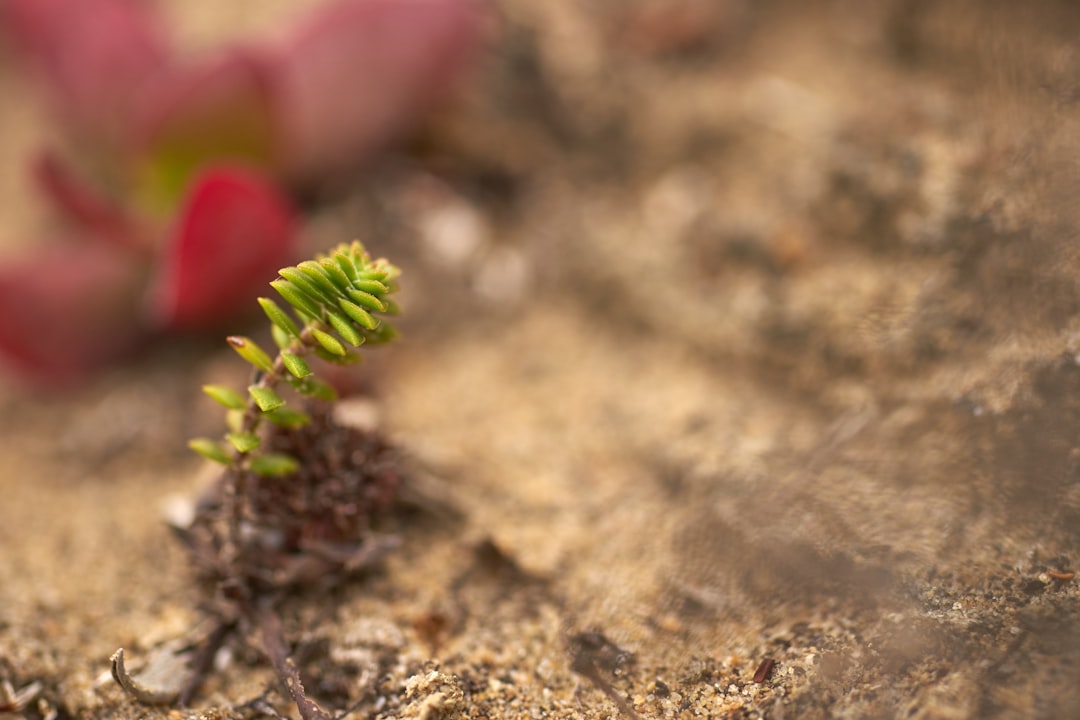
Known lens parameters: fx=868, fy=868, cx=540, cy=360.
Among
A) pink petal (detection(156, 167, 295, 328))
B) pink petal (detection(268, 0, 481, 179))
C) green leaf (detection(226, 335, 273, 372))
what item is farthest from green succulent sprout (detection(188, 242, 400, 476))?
pink petal (detection(268, 0, 481, 179))

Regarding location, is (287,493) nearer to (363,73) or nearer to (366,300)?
(366,300)

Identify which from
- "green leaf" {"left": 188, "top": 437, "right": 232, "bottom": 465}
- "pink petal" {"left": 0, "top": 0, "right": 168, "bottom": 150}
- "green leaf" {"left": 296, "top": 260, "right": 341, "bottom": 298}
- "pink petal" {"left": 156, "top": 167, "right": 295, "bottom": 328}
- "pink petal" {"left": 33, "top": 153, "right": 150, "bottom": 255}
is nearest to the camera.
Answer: "green leaf" {"left": 296, "top": 260, "right": 341, "bottom": 298}

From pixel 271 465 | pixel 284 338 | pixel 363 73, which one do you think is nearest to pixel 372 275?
pixel 284 338

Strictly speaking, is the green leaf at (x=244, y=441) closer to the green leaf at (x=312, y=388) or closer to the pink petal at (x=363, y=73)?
the green leaf at (x=312, y=388)

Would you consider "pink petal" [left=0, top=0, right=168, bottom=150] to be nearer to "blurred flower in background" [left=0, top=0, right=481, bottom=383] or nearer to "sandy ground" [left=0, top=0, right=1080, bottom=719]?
"blurred flower in background" [left=0, top=0, right=481, bottom=383]

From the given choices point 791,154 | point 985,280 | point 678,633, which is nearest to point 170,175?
point 791,154

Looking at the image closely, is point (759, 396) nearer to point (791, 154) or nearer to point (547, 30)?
point (791, 154)
